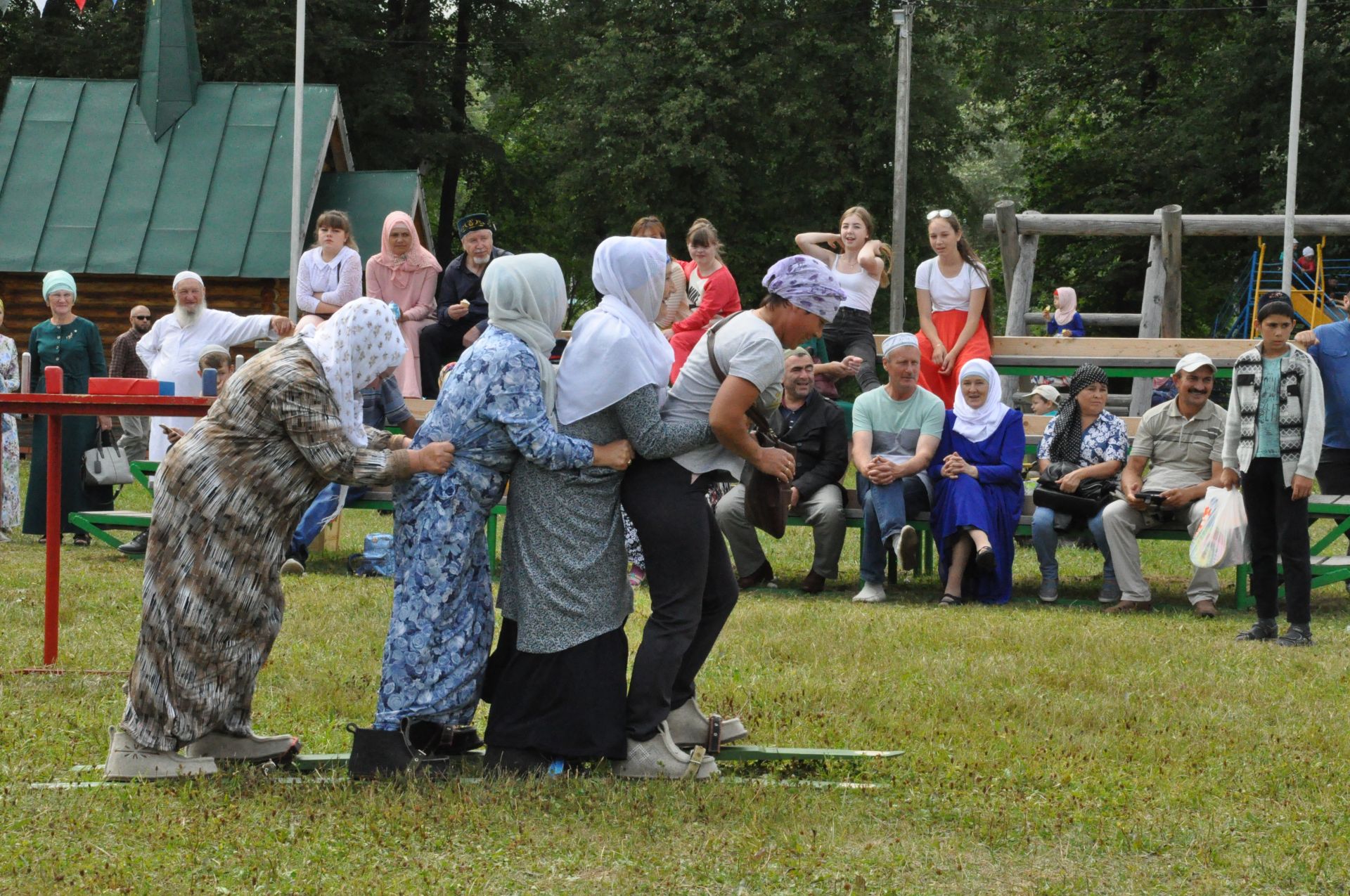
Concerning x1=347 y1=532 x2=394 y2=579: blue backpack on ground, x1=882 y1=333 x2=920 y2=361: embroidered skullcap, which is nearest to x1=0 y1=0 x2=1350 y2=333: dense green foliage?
x1=882 y1=333 x2=920 y2=361: embroidered skullcap

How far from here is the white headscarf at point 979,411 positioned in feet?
31.2

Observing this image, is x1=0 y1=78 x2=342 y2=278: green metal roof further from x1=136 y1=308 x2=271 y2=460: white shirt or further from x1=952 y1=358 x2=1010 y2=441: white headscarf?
x1=952 y1=358 x2=1010 y2=441: white headscarf

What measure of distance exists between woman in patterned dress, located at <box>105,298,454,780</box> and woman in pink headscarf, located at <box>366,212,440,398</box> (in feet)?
21.2

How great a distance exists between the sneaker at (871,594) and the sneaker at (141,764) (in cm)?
504

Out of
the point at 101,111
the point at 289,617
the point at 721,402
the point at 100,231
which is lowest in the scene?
the point at 289,617

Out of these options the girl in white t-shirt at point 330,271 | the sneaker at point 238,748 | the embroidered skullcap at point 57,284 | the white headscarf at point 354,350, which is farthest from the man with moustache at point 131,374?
the white headscarf at point 354,350

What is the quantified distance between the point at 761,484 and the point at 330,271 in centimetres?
674

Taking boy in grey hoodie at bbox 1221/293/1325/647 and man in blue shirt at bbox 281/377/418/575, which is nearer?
boy in grey hoodie at bbox 1221/293/1325/647

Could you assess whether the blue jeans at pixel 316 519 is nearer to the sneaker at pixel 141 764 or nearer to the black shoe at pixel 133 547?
the black shoe at pixel 133 547

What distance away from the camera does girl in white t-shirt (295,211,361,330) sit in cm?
1093

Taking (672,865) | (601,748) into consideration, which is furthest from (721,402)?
(672,865)

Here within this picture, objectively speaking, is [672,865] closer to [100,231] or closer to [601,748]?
[601,748]

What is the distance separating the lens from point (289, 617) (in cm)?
788

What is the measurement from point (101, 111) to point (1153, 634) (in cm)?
1904
